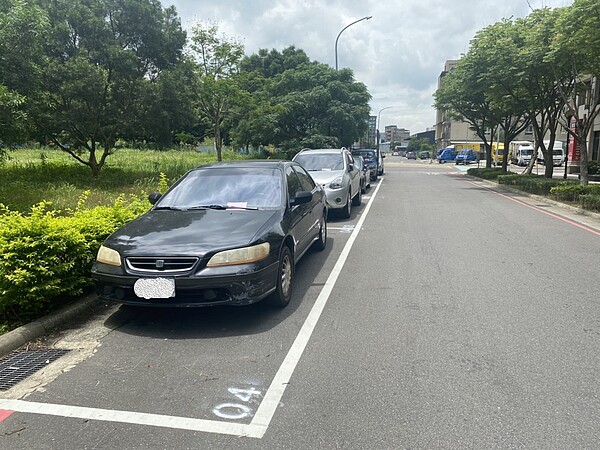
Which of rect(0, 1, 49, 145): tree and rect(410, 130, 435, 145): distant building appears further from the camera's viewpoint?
rect(410, 130, 435, 145): distant building

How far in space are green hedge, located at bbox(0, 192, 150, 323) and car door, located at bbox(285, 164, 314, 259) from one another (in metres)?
2.26

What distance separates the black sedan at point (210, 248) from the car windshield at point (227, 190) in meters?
0.01

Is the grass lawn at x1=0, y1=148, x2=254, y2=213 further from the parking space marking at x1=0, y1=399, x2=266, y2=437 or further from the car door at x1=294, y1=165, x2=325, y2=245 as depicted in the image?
the parking space marking at x1=0, y1=399, x2=266, y2=437

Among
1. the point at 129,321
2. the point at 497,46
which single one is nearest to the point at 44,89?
the point at 129,321

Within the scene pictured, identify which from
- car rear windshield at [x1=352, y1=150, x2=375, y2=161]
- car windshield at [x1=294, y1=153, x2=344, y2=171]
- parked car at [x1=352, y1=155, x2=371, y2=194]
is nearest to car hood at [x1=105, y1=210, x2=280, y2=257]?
car windshield at [x1=294, y1=153, x2=344, y2=171]

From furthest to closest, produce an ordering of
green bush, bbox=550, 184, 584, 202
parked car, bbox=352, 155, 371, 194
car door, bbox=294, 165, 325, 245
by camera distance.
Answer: parked car, bbox=352, 155, 371, 194 → green bush, bbox=550, 184, 584, 202 → car door, bbox=294, 165, 325, 245

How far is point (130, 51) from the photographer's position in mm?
17078

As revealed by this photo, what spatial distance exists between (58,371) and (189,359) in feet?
3.33

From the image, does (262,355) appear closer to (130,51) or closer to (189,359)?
(189,359)

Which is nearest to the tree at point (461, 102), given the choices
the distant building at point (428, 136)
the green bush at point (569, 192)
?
the green bush at point (569, 192)

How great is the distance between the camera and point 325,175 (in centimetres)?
1170

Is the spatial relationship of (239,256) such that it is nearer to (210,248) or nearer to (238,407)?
(210,248)

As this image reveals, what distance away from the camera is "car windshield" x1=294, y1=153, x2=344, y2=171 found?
12.4 m

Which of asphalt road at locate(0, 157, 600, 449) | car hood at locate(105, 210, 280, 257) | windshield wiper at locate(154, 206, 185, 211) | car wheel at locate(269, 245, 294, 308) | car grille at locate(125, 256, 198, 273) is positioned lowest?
asphalt road at locate(0, 157, 600, 449)
